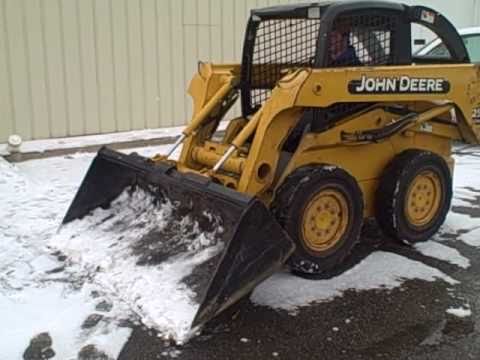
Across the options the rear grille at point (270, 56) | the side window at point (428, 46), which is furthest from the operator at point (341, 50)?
the side window at point (428, 46)

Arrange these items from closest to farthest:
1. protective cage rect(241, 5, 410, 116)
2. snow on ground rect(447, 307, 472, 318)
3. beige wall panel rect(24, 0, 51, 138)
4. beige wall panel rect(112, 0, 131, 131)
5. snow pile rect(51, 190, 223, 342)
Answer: snow pile rect(51, 190, 223, 342) < snow on ground rect(447, 307, 472, 318) < protective cage rect(241, 5, 410, 116) < beige wall panel rect(24, 0, 51, 138) < beige wall panel rect(112, 0, 131, 131)

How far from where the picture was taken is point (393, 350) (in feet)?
11.3

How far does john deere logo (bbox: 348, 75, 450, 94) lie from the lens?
14.1 feet

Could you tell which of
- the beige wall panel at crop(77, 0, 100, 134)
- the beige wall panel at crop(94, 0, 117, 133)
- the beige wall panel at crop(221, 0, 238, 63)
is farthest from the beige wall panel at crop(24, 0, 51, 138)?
the beige wall panel at crop(221, 0, 238, 63)

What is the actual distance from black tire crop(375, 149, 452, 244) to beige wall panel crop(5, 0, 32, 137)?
5666 mm

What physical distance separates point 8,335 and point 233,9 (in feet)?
25.6

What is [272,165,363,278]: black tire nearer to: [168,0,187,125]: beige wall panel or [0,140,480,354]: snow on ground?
[0,140,480,354]: snow on ground

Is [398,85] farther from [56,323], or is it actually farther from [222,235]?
[56,323]

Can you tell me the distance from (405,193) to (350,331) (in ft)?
→ 4.99

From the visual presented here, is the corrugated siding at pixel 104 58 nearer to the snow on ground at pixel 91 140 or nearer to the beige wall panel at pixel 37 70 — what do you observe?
the beige wall panel at pixel 37 70

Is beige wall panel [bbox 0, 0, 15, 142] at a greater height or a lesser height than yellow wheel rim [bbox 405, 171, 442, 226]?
greater

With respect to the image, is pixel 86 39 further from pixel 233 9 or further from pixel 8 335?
pixel 8 335

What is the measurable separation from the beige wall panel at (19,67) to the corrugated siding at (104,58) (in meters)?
0.01

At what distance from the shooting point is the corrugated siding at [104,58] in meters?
8.57
